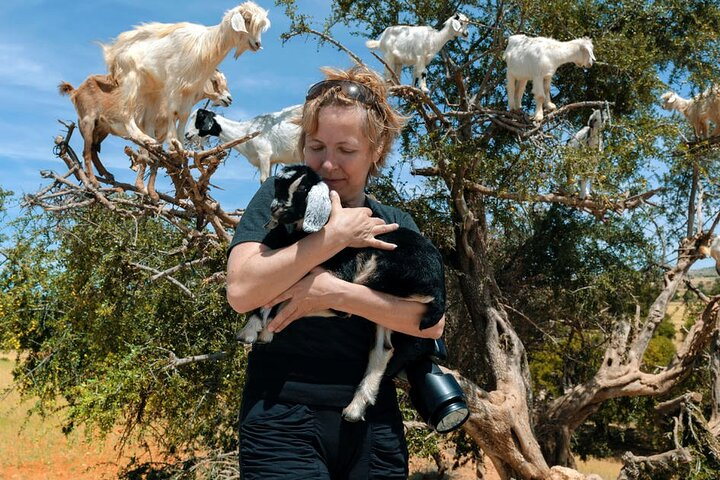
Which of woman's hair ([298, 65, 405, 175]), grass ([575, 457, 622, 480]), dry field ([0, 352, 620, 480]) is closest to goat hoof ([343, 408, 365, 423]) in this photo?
woman's hair ([298, 65, 405, 175])

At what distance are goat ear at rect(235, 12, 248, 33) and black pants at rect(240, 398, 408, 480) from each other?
3.25 m

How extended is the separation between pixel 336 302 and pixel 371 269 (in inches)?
9.9

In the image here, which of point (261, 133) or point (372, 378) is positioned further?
point (261, 133)

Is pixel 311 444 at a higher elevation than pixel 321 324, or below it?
below

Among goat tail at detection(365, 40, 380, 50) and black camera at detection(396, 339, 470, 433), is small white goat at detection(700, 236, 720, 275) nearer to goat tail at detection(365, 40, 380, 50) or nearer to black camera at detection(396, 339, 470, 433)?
goat tail at detection(365, 40, 380, 50)

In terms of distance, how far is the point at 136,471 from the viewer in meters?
6.04

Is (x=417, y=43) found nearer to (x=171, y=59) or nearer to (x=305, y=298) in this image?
(x=171, y=59)

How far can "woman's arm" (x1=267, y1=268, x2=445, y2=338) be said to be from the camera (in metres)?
1.60

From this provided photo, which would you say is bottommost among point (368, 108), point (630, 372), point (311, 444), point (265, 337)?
point (311, 444)

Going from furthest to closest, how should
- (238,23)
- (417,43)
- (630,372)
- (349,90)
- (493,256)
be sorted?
(493,256), (630,372), (417,43), (238,23), (349,90)

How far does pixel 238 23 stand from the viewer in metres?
4.25

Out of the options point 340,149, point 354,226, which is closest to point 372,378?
point 354,226

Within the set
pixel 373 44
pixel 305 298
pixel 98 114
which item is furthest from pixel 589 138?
pixel 305 298

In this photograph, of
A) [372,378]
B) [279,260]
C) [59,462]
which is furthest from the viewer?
[59,462]
